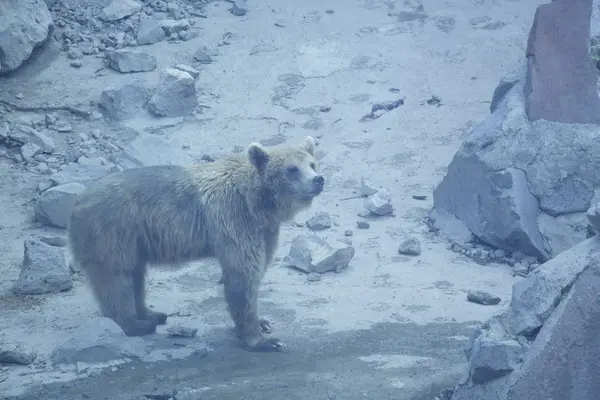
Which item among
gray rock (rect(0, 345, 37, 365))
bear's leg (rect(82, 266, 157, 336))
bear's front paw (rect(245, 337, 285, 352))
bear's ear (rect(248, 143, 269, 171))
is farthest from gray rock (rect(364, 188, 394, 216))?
gray rock (rect(0, 345, 37, 365))

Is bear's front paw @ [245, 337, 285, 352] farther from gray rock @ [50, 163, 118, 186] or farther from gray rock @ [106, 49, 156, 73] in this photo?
gray rock @ [106, 49, 156, 73]

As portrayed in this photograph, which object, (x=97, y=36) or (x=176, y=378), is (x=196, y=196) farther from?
(x=97, y=36)

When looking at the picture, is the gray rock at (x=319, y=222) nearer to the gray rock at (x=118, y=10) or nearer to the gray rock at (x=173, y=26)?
the gray rock at (x=173, y=26)

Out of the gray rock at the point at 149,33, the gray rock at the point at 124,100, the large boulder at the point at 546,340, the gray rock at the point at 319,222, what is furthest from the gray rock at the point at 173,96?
the large boulder at the point at 546,340

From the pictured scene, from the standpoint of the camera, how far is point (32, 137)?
35.1ft

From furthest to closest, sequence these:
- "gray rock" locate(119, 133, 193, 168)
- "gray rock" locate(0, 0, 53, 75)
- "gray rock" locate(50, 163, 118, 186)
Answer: "gray rock" locate(0, 0, 53, 75), "gray rock" locate(119, 133, 193, 168), "gray rock" locate(50, 163, 118, 186)

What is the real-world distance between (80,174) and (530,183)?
189 inches

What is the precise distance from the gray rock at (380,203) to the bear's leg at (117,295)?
3333 millimetres

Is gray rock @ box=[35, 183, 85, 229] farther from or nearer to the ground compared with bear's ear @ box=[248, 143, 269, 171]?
nearer to the ground

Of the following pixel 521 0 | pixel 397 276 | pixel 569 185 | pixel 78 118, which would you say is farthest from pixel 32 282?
pixel 521 0

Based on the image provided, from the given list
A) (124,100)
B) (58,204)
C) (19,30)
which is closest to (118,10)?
(19,30)

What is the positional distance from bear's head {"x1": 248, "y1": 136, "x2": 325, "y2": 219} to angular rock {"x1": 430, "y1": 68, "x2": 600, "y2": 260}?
7.97ft

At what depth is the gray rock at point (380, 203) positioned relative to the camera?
9.58 m

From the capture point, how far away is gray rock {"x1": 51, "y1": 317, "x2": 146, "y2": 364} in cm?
640
